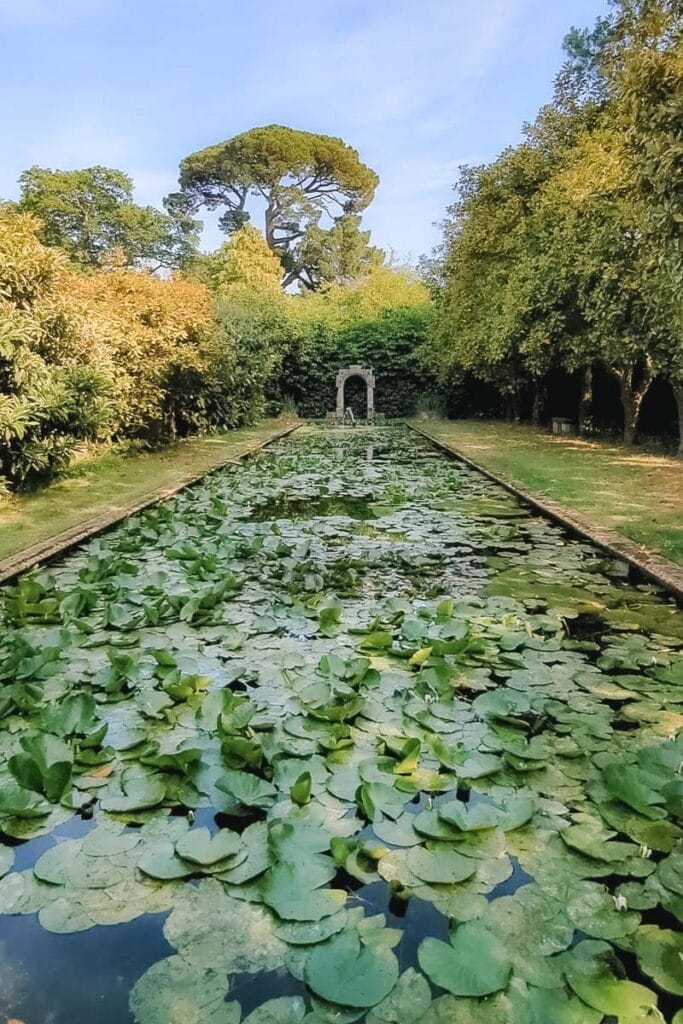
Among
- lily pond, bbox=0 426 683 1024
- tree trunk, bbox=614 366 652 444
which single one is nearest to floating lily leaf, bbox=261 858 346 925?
lily pond, bbox=0 426 683 1024

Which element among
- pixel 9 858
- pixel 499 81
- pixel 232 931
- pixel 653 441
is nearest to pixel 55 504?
pixel 9 858

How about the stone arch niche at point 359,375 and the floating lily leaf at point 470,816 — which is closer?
the floating lily leaf at point 470,816

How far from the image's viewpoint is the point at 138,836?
194 centimetres

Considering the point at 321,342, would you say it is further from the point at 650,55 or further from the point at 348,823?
the point at 348,823

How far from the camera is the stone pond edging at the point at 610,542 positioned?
4367 mm

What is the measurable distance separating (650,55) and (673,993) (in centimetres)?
598

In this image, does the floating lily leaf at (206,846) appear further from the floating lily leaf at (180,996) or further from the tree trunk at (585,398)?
the tree trunk at (585,398)

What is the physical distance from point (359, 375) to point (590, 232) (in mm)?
14742

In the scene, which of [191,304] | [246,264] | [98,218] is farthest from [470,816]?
[98,218]

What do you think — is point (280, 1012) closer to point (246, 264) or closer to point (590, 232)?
point (590, 232)

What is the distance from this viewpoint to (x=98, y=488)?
8.52m

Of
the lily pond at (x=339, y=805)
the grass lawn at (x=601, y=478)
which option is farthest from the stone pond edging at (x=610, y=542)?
the lily pond at (x=339, y=805)

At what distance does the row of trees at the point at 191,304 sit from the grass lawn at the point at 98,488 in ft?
1.49

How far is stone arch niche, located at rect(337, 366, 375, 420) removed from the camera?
2494cm
